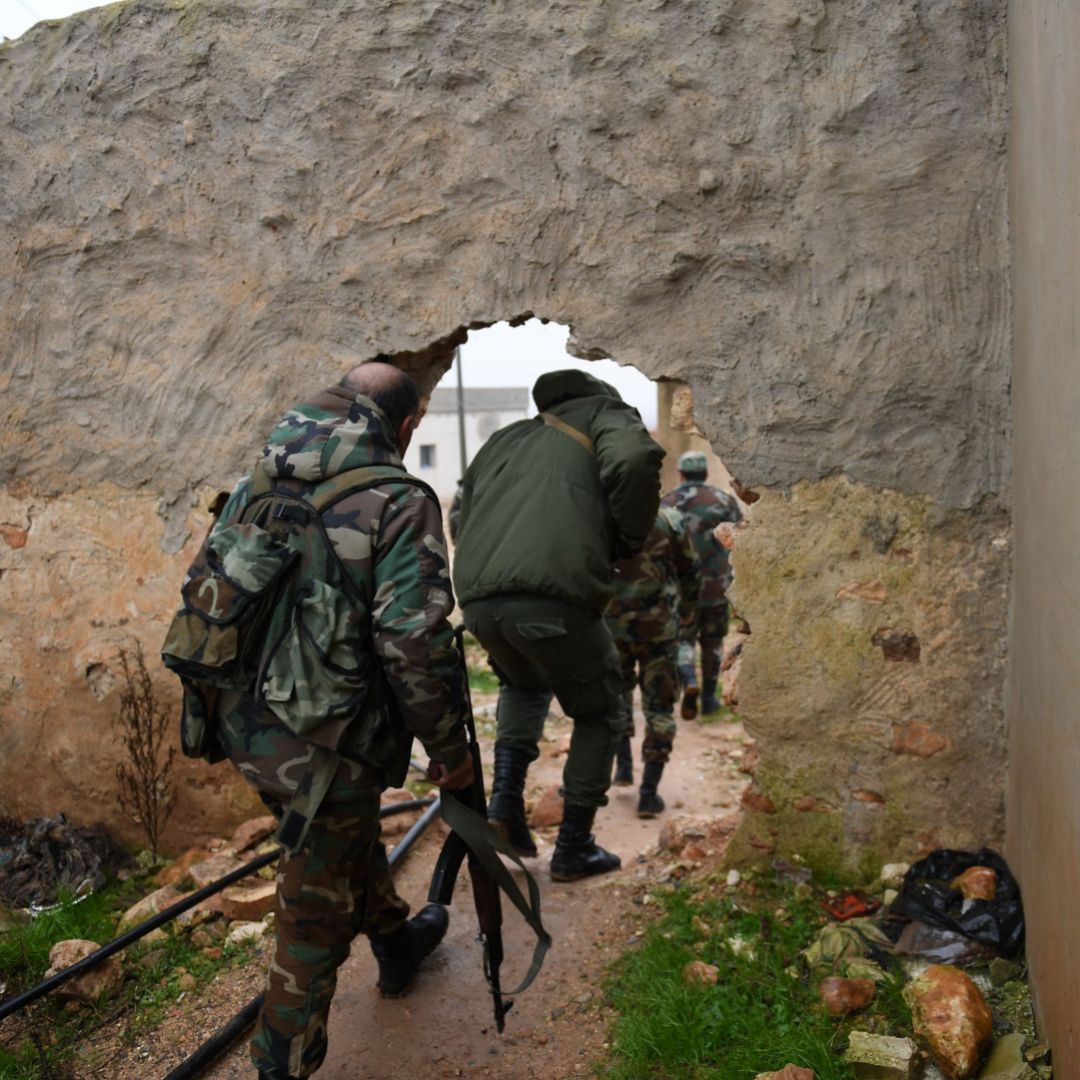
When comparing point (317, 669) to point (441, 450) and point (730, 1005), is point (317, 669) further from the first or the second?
point (441, 450)

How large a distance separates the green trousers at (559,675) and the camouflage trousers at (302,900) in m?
0.96

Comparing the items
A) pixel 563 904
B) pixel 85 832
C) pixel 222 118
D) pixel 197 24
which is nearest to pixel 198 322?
pixel 222 118

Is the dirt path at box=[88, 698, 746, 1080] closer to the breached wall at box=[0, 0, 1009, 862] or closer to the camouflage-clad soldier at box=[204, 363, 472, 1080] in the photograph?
the camouflage-clad soldier at box=[204, 363, 472, 1080]

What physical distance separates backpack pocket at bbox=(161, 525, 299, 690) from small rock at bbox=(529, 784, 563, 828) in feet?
7.88

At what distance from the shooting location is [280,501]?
2.38 m

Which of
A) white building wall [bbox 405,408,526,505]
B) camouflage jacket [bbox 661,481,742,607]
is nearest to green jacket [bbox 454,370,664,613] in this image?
camouflage jacket [bbox 661,481,742,607]

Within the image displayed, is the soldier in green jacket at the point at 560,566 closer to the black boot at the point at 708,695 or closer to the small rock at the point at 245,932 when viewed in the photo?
the small rock at the point at 245,932

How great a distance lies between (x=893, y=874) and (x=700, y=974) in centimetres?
80

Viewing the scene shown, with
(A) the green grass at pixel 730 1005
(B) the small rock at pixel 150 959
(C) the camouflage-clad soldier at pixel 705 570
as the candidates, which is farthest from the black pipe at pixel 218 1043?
(C) the camouflage-clad soldier at pixel 705 570

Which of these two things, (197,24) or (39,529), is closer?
(197,24)

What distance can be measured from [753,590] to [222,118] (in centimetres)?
248

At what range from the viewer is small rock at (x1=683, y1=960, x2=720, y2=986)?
292 centimetres

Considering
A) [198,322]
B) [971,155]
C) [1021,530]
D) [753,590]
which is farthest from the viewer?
[198,322]

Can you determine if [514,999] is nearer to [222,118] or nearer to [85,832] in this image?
[85,832]
